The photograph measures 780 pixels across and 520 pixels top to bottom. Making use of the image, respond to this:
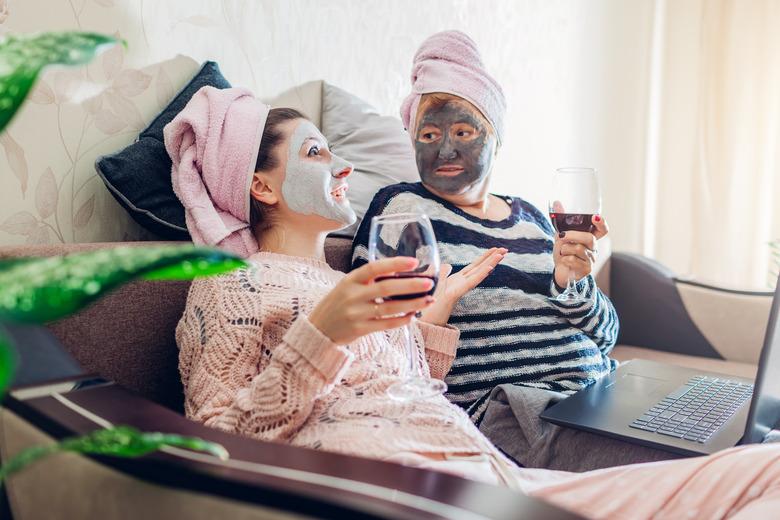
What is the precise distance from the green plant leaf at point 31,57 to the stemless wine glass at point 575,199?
3.30 feet

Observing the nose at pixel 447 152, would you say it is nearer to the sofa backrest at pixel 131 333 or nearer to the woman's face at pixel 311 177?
the woman's face at pixel 311 177

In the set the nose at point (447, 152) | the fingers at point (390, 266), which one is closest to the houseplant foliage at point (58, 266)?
the fingers at point (390, 266)

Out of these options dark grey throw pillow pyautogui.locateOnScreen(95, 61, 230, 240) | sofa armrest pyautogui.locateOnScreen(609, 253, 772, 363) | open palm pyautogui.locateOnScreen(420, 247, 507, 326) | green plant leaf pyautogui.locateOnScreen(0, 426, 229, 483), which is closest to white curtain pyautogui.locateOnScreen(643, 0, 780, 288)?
sofa armrest pyautogui.locateOnScreen(609, 253, 772, 363)

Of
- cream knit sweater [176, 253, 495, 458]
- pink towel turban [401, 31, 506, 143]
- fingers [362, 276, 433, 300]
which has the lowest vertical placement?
cream knit sweater [176, 253, 495, 458]

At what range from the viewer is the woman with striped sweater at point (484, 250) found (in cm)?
152

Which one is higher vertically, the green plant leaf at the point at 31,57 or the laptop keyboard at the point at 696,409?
the green plant leaf at the point at 31,57

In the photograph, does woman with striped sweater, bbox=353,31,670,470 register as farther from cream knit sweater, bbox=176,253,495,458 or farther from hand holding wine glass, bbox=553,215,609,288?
cream knit sweater, bbox=176,253,495,458

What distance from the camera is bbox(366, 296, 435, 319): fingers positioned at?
2.78 feet

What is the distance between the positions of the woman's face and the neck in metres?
0.05

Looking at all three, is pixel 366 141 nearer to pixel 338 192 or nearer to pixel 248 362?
pixel 338 192

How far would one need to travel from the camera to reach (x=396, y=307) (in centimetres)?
85

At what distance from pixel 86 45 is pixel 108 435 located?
276 millimetres

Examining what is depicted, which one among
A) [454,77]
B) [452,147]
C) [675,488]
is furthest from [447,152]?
[675,488]

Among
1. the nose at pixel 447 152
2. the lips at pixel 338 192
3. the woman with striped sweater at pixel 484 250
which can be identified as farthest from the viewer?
the nose at pixel 447 152
